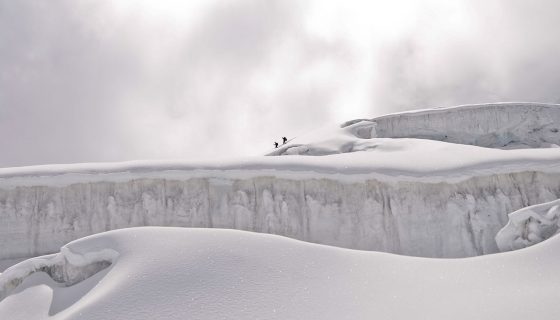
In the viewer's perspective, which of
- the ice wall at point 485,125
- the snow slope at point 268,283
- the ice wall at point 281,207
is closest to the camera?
the snow slope at point 268,283

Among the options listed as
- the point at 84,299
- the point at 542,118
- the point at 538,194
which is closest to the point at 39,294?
the point at 84,299

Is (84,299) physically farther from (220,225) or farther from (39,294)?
(220,225)

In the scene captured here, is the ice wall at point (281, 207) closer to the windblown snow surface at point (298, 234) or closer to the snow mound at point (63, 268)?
the windblown snow surface at point (298, 234)

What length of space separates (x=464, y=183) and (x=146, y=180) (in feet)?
30.0

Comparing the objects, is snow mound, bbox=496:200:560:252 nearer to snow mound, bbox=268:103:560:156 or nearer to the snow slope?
the snow slope

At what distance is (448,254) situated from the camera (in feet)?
45.0

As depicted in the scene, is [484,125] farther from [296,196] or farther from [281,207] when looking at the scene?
[281,207]

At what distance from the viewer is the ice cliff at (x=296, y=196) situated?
1425 centimetres

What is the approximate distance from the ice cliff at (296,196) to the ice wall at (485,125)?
1730 cm

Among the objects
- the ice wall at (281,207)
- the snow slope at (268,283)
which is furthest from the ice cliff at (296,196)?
the snow slope at (268,283)

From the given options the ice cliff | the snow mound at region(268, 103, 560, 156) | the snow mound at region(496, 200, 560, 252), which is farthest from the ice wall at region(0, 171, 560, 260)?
the snow mound at region(268, 103, 560, 156)

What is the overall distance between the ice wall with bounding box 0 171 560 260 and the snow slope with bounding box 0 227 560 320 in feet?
16.9

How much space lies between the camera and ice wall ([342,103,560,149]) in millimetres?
32844

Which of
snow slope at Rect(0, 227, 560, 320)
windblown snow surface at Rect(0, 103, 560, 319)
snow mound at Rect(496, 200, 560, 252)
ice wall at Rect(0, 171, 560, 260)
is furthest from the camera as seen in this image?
ice wall at Rect(0, 171, 560, 260)
